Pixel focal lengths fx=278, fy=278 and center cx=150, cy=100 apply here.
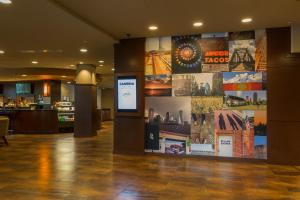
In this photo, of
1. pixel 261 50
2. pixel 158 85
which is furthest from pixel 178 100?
pixel 261 50

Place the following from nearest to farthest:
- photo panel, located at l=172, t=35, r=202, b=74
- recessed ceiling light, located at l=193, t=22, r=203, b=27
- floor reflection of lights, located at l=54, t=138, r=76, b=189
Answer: floor reflection of lights, located at l=54, t=138, r=76, b=189, recessed ceiling light, located at l=193, t=22, r=203, b=27, photo panel, located at l=172, t=35, r=202, b=74

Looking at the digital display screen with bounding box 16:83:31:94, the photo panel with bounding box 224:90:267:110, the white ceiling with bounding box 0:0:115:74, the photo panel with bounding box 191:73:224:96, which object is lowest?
the photo panel with bounding box 224:90:267:110

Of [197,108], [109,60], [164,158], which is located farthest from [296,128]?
[109,60]

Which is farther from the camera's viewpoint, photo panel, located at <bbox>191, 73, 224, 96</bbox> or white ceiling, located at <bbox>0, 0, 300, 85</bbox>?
photo panel, located at <bbox>191, 73, 224, 96</bbox>

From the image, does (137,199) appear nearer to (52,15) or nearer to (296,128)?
(52,15)

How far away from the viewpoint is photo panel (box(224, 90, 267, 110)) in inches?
257

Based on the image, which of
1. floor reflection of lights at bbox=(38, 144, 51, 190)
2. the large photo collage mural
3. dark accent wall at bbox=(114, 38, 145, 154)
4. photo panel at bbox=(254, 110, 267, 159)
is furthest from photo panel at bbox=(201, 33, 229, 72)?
floor reflection of lights at bbox=(38, 144, 51, 190)

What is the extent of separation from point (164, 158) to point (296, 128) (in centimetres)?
316

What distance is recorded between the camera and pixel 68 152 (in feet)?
26.3

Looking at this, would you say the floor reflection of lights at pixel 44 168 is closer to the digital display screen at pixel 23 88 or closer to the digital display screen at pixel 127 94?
the digital display screen at pixel 127 94

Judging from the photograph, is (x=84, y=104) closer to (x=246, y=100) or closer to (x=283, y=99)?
(x=246, y=100)

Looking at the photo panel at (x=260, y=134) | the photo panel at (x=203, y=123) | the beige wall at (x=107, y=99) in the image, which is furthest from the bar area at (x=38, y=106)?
the photo panel at (x=260, y=134)

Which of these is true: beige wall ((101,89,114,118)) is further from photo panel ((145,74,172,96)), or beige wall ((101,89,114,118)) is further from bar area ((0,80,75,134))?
photo panel ((145,74,172,96))

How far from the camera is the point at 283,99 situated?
6.39 meters
